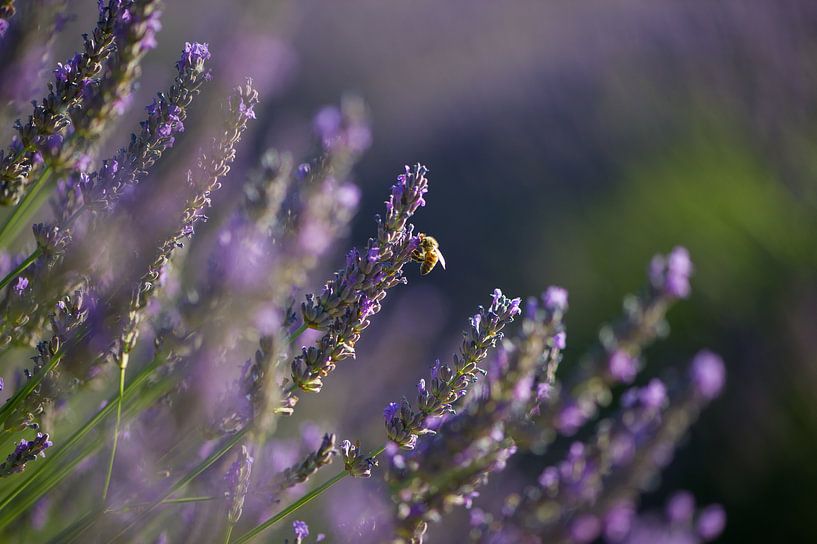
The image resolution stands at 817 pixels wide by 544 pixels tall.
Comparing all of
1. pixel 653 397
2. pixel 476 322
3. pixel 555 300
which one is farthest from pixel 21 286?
pixel 653 397

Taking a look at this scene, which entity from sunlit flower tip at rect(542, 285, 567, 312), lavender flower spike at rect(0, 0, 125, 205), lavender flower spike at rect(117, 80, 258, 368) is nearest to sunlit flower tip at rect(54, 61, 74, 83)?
lavender flower spike at rect(0, 0, 125, 205)

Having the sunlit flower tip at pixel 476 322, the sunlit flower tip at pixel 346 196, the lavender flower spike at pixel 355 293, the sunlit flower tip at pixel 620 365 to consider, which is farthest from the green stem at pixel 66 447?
the sunlit flower tip at pixel 620 365

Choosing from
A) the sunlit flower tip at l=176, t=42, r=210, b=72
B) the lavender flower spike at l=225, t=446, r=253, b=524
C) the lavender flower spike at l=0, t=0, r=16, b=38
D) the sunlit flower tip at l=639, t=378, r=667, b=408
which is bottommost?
the sunlit flower tip at l=639, t=378, r=667, b=408

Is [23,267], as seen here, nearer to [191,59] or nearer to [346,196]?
[191,59]

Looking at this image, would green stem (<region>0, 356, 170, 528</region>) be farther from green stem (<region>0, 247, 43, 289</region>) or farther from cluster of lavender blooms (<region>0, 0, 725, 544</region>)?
green stem (<region>0, 247, 43, 289</region>)

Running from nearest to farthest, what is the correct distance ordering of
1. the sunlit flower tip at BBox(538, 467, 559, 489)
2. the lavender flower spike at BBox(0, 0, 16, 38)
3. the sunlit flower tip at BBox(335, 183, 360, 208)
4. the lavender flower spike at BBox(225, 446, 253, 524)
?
the lavender flower spike at BBox(225, 446, 253, 524) → the lavender flower spike at BBox(0, 0, 16, 38) → the sunlit flower tip at BBox(538, 467, 559, 489) → the sunlit flower tip at BBox(335, 183, 360, 208)

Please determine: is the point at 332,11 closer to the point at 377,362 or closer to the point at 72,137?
the point at 377,362

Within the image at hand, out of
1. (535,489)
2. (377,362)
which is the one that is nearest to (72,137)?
(535,489)
